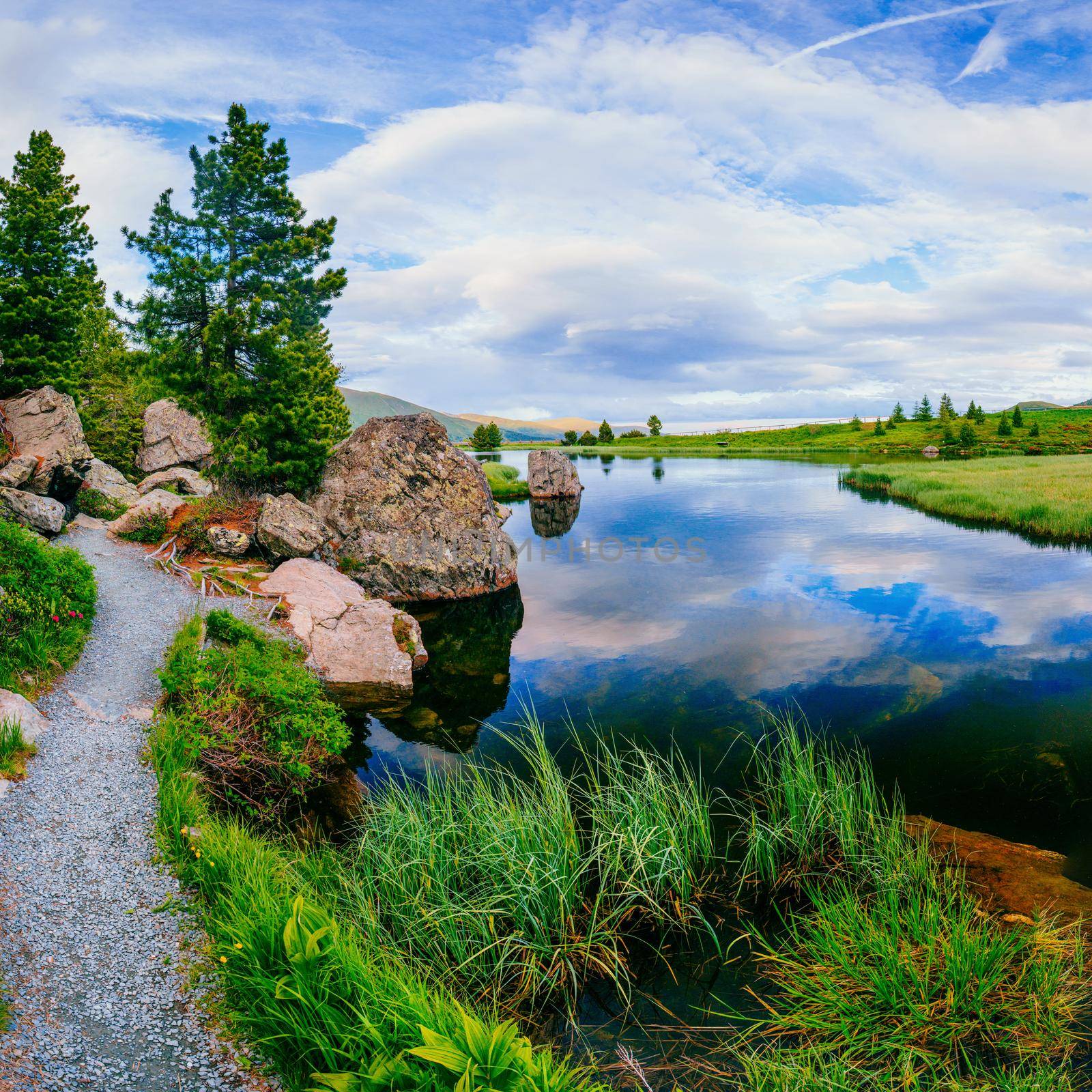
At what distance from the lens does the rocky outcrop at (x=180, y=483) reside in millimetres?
31119

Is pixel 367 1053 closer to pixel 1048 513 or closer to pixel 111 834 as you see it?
pixel 111 834

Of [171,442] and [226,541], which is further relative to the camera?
[171,442]

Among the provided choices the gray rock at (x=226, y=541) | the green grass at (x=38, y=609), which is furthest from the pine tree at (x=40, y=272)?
the green grass at (x=38, y=609)

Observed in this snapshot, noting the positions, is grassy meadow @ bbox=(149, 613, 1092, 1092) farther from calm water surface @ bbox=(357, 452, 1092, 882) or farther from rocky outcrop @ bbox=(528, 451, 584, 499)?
rocky outcrop @ bbox=(528, 451, 584, 499)

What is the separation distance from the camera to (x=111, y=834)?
8.92 metres

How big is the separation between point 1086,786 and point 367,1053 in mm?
13840

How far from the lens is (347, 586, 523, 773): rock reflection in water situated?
1616 centimetres

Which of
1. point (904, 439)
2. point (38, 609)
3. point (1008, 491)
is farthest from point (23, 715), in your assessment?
point (904, 439)

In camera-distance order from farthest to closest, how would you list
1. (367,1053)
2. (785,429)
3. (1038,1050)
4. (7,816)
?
(785,429), (7,816), (1038,1050), (367,1053)

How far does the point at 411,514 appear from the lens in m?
28.1

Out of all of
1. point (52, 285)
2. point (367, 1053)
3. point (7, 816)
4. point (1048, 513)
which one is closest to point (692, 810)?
point (367, 1053)

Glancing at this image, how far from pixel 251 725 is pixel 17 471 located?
16.2m

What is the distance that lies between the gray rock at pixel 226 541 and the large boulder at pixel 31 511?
4620 mm

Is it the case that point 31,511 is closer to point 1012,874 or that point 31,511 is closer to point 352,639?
point 352,639
